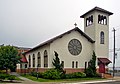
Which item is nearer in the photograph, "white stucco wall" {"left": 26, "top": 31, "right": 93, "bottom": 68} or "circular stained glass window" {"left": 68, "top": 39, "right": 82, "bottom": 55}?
"white stucco wall" {"left": 26, "top": 31, "right": 93, "bottom": 68}

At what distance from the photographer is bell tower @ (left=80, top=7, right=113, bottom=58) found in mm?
42156

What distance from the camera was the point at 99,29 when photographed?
42688 mm

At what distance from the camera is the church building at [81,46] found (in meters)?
39.3

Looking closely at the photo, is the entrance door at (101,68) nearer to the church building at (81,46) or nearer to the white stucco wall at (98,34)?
the church building at (81,46)

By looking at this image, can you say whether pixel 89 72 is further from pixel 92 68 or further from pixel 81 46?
pixel 81 46

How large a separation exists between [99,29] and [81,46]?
16.2 ft

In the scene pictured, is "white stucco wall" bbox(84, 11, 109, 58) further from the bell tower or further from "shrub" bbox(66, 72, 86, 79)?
"shrub" bbox(66, 72, 86, 79)

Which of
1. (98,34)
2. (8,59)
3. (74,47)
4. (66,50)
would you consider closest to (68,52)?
(66,50)

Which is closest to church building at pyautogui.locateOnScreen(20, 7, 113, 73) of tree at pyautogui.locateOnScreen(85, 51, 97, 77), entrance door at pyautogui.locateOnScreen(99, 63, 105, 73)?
entrance door at pyautogui.locateOnScreen(99, 63, 105, 73)

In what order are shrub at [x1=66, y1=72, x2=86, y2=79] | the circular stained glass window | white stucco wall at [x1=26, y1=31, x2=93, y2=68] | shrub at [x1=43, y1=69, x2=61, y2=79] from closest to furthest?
shrub at [x1=43, y1=69, x2=61, y2=79], shrub at [x1=66, y1=72, x2=86, y2=79], white stucco wall at [x1=26, y1=31, x2=93, y2=68], the circular stained glass window

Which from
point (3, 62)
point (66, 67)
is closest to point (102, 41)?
point (66, 67)

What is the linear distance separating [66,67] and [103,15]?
12.5 metres

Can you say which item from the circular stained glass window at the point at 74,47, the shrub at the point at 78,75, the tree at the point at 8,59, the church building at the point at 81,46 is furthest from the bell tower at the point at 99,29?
the tree at the point at 8,59

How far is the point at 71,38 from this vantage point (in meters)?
40.6
